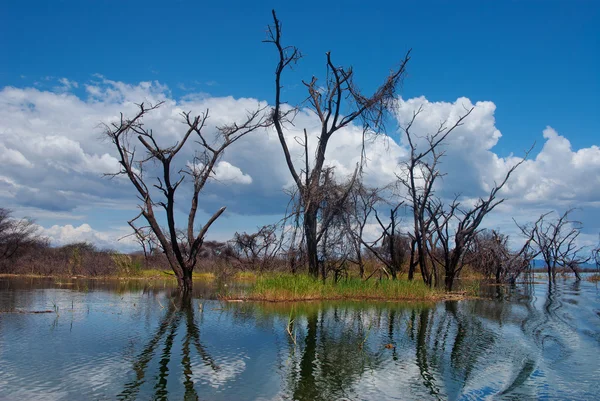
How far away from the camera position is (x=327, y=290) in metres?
18.4

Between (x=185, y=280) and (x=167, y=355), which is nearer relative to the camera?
(x=167, y=355)

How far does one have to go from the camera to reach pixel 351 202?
19594 mm

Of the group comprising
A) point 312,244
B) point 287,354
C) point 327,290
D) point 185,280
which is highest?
point 312,244

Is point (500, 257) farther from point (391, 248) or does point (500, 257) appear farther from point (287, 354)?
point (287, 354)

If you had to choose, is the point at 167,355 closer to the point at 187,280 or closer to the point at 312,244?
the point at 312,244

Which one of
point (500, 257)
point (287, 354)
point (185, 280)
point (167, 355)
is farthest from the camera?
point (500, 257)

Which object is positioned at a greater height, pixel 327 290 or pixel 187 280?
pixel 187 280

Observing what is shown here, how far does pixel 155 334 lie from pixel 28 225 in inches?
1413

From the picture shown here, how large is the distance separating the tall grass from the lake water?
4.24ft

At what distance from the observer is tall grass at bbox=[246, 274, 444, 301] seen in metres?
17.1

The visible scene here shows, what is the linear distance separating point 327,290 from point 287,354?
368 inches

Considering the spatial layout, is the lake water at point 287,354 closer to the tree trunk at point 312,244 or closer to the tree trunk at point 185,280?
the tree trunk at point 312,244

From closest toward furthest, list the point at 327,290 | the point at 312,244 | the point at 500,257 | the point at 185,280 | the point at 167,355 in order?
A: the point at 167,355
the point at 327,290
the point at 312,244
the point at 185,280
the point at 500,257

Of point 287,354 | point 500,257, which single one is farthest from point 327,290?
point 500,257
